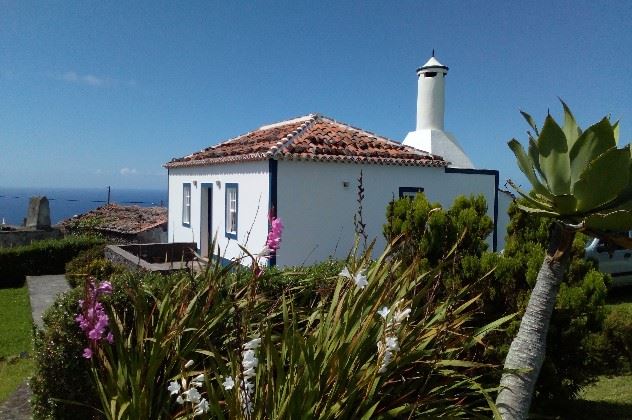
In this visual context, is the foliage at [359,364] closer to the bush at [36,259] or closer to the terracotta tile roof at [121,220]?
the bush at [36,259]

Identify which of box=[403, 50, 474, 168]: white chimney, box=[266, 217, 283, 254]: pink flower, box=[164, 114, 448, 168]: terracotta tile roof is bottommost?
box=[266, 217, 283, 254]: pink flower

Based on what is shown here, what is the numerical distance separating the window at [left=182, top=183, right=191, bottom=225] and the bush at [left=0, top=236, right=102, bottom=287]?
142 inches

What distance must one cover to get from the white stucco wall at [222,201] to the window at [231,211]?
0.17 meters

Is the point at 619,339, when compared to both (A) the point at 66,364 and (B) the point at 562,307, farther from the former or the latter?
(A) the point at 66,364

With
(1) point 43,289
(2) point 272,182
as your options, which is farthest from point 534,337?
(1) point 43,289

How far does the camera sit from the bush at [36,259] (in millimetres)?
17500

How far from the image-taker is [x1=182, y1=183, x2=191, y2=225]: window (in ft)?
61.2

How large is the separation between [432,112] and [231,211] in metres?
10.2

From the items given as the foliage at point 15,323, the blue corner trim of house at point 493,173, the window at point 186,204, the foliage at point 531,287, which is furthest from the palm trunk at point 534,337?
the window at point 186,204

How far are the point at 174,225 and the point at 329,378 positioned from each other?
17398 mm

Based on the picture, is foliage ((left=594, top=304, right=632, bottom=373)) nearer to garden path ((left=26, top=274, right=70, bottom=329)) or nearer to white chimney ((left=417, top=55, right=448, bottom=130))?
garden path ((left=26, top=274, right=70, bottom=329))

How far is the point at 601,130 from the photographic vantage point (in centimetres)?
278

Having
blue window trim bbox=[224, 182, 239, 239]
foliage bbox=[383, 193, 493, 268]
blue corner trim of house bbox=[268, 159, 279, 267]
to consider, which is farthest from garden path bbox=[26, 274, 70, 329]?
foliage bbox=[383, 193, 493, 268]

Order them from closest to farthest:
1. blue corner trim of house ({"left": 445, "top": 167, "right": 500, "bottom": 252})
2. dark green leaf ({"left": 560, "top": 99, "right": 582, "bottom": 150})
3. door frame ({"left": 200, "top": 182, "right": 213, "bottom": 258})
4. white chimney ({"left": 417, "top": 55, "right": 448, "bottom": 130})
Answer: dark green leaf ({"left": 560, "top": 99, "right": 582, "bottom": 150}) < blue corner trim of house ({"left": 445, "top": 167, "right": 500, "bottom": 252}) < door frame ({"left": 200, "top": 182, "right": 213, "bottom": 258}) < white chimney ({"left": 417, "top": 55, "right": 448, "bottom": 130})
